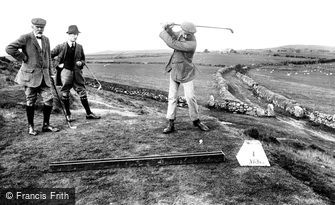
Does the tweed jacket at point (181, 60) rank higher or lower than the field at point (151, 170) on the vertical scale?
higher

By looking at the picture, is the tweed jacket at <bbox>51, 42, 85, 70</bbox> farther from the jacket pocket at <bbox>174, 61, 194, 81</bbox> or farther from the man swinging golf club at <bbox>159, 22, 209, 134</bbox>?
the jacket pocket at <bbox>174, 61, 194, 81</bbox>

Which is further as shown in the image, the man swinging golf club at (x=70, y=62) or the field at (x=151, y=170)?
the man swinging golf club at (x=70, y=62)

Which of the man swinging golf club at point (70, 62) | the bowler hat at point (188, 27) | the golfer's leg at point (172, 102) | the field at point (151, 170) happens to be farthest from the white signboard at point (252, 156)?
the man swinging golf club at point (70, 62)

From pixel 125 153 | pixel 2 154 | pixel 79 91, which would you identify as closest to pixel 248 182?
pixel 125 153

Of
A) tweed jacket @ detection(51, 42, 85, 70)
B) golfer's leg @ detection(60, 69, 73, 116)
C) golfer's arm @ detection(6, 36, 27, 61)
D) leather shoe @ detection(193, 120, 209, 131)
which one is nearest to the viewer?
golfer's arm @ detection(6, 36, 27, 61)

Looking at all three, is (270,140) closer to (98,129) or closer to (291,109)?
(98,129)

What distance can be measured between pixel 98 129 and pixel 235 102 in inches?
538

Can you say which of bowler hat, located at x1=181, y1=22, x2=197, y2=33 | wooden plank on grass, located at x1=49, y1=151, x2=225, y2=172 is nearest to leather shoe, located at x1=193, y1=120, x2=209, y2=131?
wooden plank on grass, located at x1=49, y1=151, x2=225, y2=172

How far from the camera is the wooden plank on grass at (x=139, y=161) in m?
5.66

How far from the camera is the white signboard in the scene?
19.5 feet

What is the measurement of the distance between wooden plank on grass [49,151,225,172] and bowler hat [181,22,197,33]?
3188 millimetres

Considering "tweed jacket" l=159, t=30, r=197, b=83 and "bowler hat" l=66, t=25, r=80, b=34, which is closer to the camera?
"tweed jacket" l=159, t=30, r=197, b=83

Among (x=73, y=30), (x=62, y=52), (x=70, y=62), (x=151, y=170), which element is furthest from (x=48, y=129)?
(x=151, y=170)

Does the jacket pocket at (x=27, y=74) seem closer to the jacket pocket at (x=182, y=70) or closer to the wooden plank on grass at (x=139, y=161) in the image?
the wooden plank on grass at (x=139, y=161)
